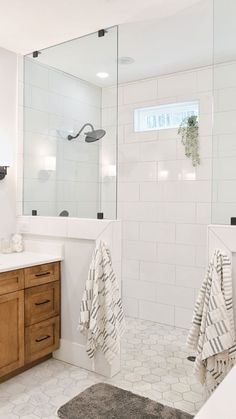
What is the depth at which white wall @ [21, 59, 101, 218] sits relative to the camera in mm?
3178

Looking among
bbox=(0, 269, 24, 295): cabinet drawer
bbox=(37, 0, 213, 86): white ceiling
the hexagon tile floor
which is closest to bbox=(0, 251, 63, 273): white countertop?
bbox=(0, 269, 24, 295): cabinet drawer

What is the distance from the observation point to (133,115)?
403 cm

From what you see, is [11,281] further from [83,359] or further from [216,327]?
[216,327]

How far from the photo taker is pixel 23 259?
112 inches

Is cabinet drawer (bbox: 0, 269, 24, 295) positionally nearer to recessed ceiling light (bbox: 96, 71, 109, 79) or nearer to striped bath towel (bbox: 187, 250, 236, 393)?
striped bath towel (bbox: 187, 250, 236, 393)

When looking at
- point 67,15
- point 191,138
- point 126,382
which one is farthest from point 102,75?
point 126,382

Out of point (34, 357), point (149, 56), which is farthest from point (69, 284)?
point (149, 56)

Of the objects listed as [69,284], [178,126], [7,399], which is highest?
[178,126]

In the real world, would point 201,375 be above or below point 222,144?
below

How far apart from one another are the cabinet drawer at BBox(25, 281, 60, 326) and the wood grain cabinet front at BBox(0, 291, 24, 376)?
0.07 m

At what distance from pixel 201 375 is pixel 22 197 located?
219cm

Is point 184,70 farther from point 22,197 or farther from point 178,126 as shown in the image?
point 22,197

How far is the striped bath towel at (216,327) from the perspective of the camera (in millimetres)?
2082

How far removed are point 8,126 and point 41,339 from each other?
1.92 meters
